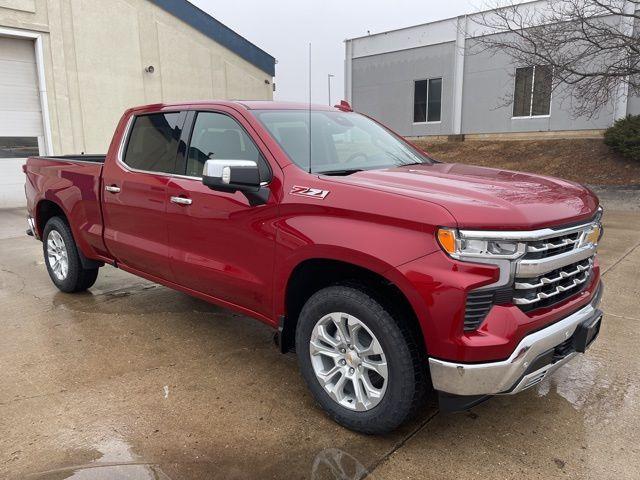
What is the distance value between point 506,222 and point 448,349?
0.64 metres

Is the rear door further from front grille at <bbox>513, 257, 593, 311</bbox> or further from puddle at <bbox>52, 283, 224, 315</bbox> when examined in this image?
front grille at <bbox>513, 257, 593, 311</bbox>

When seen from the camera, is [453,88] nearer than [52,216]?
No

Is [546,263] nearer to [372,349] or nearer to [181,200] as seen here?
[372,349]

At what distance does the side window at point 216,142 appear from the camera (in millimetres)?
3484

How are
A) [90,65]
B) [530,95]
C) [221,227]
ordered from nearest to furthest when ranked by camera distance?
1. [221,227]
2. [90,65]
3. [530,95]

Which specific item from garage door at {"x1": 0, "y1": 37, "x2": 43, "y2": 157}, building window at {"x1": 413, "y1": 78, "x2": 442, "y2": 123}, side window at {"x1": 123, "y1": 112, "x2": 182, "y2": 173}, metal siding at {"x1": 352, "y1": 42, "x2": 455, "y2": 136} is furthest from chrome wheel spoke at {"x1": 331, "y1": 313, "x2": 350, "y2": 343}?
building window at {"x1": 413, "y1": 78, "x2": 442, "y2": 123}

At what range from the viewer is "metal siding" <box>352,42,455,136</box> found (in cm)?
1991

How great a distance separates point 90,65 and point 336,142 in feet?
39.8

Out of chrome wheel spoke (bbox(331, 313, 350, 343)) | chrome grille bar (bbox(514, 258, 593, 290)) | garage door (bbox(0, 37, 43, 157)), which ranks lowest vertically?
chrome wheel spoke (bbox(331, 313, 350, 343))

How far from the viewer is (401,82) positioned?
2120 centimetres

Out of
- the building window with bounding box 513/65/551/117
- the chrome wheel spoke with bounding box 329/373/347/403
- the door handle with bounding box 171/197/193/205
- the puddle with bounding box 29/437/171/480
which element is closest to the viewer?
the puddle with bounding box 29/437/171/480

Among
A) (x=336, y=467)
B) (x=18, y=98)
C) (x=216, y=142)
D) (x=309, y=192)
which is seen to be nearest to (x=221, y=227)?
(x=216, y=142)

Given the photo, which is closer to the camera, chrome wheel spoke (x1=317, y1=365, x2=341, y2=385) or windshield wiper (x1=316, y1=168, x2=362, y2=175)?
chrome wheel spoke (x1=317, y1=365, x2=341, y2=385)

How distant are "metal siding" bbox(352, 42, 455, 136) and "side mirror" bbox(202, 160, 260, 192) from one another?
18235 millimetres
